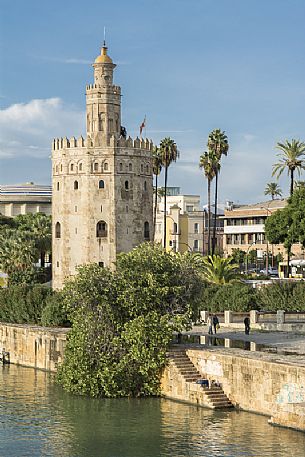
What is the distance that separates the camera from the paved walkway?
42300 mm

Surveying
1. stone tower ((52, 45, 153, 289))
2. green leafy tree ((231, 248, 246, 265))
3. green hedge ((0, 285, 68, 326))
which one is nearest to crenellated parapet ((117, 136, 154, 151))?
stone tower ((52, 45, 153, 289))

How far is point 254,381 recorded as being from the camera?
3534 cm

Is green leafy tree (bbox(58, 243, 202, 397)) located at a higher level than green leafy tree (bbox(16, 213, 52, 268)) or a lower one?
lower

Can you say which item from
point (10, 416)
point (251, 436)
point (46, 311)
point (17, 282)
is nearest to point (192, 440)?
point (251, 436)

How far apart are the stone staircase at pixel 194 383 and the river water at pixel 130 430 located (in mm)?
594

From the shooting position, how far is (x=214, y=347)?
40969mm

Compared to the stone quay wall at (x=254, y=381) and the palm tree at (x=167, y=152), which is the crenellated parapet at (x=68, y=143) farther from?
the stone quay wall at (x=254, y=381)

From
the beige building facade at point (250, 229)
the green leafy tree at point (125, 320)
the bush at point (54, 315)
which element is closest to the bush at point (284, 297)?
the bush at point (54, 315)

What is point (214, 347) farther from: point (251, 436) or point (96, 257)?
point (96, 257)

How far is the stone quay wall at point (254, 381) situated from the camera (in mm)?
32688

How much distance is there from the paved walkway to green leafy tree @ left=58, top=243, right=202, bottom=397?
415 cm

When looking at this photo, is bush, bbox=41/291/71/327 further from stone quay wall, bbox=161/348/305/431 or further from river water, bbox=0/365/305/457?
stone quay wall, bbox=161/348/305/431

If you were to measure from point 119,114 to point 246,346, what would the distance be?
1376 inches

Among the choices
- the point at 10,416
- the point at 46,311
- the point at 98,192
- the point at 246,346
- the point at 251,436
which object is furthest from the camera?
the point at 98,192
